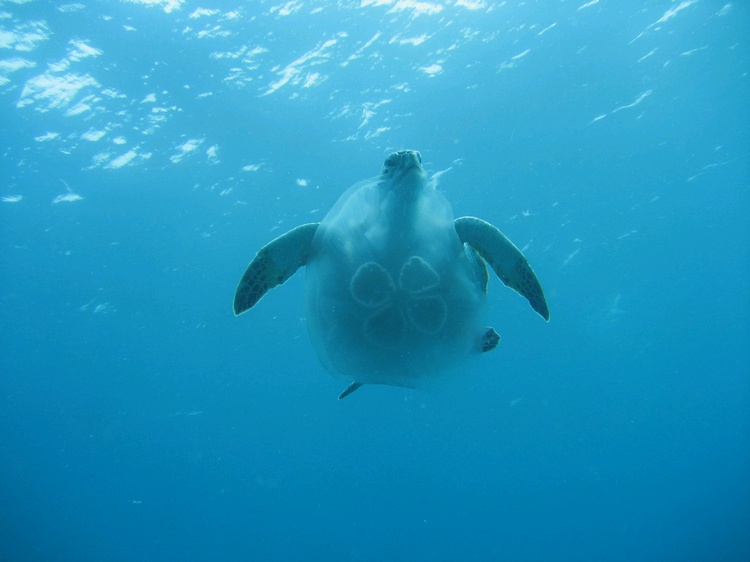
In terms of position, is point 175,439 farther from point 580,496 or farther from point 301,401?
point 580,496

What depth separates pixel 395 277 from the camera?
4770 mm

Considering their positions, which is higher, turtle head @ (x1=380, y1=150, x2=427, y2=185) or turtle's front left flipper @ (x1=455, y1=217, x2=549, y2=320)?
turtle head @ (x1=380, y1=150, x2=427, y2=185)

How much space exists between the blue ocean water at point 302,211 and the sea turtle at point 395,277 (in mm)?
1033

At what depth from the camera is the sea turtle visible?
15.6 ft

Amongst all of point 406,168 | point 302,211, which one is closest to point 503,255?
point 406,168

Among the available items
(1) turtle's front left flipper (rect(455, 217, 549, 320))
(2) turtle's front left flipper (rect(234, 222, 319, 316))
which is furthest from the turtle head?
(2) turtle's front left flipper (rect(234, 222, 319, 316))

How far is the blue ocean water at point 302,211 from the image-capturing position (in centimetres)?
1210

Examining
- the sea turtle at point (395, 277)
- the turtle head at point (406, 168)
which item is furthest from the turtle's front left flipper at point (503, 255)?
the turtle head at point (406, 168)

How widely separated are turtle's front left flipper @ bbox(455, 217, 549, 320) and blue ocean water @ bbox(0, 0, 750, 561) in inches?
51.8

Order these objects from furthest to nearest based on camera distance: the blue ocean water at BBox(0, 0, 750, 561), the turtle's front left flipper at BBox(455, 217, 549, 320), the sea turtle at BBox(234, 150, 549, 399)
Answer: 1. the blue ocean water at BBox(0, 0, 750, 561)
2. the turtle's front left flipper at BBox(455, 217, 549, 320)
3. the sea turtle at BBox(234, 150, 549, 399)

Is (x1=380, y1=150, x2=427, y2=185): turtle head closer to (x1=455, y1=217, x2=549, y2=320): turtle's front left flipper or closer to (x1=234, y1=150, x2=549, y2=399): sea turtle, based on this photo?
(x1=234, y1=150, x2=549, y2=399): sea turtle

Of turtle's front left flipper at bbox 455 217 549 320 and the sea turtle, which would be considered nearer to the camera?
the sea turtle

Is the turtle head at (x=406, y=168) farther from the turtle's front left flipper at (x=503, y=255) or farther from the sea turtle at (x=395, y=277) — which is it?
the turtle's front left flipper at (x=503, y=255)

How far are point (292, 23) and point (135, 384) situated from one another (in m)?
22.3
